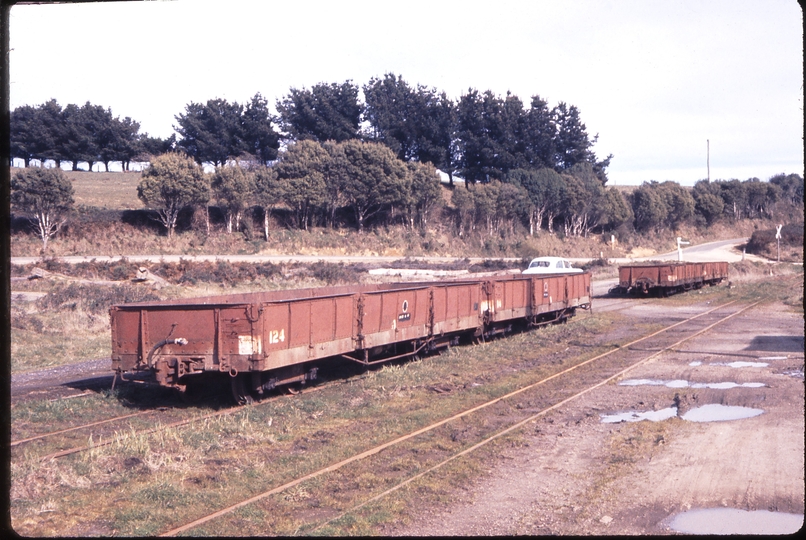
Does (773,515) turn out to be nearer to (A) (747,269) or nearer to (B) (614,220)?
(A) (747,269)

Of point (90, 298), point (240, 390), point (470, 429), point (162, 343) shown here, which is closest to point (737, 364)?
point (470, 429)

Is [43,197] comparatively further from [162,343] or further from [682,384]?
[682,384]

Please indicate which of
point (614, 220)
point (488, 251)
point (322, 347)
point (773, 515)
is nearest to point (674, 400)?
point (773, 515)

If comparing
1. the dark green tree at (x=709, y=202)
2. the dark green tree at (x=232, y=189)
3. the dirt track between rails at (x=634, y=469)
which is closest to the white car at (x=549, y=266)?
the dirt track between rails at (x=634, y=469)

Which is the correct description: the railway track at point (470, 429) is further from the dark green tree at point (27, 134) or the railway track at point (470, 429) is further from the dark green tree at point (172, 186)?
the dark green tree at point (27, 134)

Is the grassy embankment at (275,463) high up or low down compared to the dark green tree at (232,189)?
down

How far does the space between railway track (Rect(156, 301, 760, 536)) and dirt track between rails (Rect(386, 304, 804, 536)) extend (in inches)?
19.7

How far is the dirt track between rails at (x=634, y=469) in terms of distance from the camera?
6.48 meters

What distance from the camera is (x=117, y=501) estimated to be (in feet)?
22.9

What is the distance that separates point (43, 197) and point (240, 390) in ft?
133

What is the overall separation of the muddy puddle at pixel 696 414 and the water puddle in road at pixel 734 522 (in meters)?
3.87

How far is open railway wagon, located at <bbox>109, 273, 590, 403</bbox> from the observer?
417 inches

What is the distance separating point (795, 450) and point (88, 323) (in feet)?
63.8

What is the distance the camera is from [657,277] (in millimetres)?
33938
